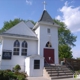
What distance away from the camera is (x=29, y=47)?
A: 17.8 m

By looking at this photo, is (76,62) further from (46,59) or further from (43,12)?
(43,12)

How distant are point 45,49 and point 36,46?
155cm

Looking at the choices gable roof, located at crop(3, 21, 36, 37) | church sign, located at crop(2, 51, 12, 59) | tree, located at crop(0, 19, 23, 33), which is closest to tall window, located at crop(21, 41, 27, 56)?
gable roof, located at crop(3, 21, 36, 37)

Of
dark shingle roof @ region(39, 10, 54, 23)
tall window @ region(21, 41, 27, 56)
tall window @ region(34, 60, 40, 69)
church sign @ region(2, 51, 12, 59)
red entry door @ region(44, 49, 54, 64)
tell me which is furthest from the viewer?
dark shingle roof @ region(39, 10, 54, 23)

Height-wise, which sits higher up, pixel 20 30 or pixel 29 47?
pixel 20 30

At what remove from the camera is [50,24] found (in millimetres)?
18422

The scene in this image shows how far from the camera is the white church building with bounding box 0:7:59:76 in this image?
15594 mm

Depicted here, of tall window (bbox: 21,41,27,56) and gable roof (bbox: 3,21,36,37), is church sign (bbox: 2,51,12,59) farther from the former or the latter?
gable roof (bbox: 3,21,36,37)

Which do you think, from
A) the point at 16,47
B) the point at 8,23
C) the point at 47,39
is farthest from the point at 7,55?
the point at 8,23

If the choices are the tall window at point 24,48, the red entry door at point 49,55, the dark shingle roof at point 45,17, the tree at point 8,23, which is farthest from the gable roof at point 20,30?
the tree at point 8,23

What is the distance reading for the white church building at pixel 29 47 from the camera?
15.6 metres

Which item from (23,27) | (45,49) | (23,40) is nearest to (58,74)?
(45,49)

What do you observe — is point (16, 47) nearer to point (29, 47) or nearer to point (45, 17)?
point (29, 47)

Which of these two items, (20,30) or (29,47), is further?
(20,30)
